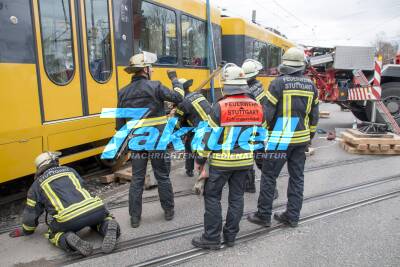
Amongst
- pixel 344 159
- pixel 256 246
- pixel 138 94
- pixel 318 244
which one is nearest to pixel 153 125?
pixel 138 94

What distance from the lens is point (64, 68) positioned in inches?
181

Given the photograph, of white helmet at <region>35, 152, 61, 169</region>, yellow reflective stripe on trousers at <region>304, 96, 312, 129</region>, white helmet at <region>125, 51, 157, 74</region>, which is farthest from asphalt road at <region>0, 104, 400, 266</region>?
white helmet at <region>125, 51, 157, 74</region>

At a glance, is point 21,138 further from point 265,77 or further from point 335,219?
point 265,77

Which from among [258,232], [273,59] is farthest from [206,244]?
[273,59]

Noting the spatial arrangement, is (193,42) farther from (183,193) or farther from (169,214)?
(169,214)

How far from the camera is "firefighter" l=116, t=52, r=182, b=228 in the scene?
406 centimetres

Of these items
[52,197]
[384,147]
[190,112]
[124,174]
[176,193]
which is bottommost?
[176,193]

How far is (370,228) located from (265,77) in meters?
9.14

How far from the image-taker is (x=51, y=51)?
175 inches

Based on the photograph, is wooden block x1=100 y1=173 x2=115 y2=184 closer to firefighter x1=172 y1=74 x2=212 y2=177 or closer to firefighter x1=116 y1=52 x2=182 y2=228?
firefighter x1=172 y1=74 x2=212 y2=177

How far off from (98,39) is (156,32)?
1614 mm

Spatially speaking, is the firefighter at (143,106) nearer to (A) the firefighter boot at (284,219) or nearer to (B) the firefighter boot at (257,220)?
(B) the firefighter boot at (257,220)

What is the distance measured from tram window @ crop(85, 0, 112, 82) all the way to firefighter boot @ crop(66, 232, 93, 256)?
7.91 ft

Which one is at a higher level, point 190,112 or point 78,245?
point 190,112
